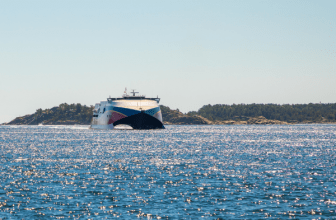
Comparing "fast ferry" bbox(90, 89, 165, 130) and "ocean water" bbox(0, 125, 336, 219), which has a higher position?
"fast ferry" bbox(90, 89, 165, 130)

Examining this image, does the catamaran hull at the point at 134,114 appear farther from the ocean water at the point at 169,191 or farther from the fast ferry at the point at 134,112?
the ocean water at the point at 169,191

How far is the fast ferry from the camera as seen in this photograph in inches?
5773

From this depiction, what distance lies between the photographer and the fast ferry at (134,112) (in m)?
147

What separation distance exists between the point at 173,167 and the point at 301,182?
51.7 feet

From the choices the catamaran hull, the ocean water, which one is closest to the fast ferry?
the catamaran hull

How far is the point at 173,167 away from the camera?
47.0 m

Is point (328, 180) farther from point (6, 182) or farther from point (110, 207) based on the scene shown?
point (6, 182)

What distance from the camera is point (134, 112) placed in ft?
477

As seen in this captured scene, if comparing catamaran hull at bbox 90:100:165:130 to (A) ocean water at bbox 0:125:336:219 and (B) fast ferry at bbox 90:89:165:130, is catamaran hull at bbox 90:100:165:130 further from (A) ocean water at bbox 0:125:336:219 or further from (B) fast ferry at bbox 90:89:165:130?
(A) ocean water at bbox 0:125:336:219

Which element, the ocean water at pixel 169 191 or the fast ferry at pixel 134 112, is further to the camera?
the fast ferry at pixel 134 112

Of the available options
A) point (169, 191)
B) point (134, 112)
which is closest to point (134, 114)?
point (134, 112)

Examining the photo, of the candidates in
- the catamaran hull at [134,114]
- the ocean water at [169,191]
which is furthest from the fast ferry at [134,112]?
the ocean water at [169,191]

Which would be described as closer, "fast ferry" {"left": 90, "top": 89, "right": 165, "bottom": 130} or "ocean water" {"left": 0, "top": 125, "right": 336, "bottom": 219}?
"ocean water" {"left": 0, "top": 125, "right": 336, "bottom": 219}

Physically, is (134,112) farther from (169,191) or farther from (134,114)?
(169,191)
